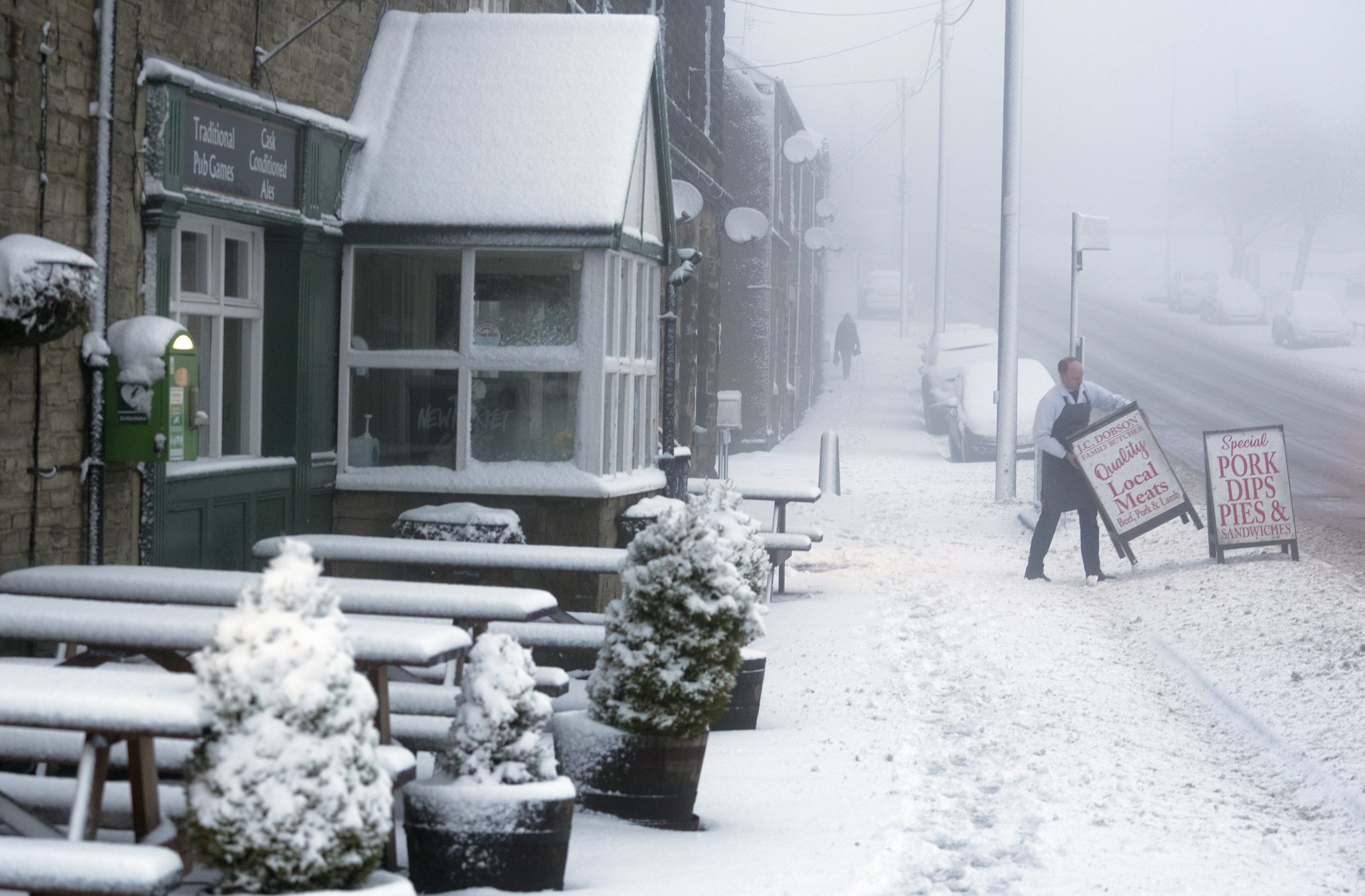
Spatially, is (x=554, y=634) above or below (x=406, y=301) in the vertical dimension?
below

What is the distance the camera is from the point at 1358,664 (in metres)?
8.14

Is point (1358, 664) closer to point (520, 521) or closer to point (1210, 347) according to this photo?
point (520, 521)

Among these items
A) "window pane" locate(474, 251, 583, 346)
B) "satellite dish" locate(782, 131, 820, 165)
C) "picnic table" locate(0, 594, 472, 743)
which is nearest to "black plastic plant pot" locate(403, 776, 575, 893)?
"picnic table" locate(0, 594, 472, 743)

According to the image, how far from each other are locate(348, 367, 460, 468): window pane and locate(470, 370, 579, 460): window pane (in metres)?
0.21

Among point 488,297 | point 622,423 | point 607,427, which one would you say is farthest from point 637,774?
point 622,423

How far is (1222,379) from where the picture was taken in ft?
114

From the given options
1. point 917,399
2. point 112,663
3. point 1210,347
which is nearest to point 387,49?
point 112,663

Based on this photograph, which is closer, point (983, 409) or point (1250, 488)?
point (1250, 488)

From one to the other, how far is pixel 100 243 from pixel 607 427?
3.57 metres

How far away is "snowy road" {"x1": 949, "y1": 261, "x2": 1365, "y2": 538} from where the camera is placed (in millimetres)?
20859

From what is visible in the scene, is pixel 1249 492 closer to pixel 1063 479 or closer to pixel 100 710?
pixel 1063 479

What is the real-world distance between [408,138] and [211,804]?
259 inches

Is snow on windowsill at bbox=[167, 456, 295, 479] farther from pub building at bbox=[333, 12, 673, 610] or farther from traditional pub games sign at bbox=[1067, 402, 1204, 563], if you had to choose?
traditional pub games sign at bbox=[1067, 402, 1204, 563]

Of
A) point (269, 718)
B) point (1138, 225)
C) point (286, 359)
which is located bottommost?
point (269, 718)
